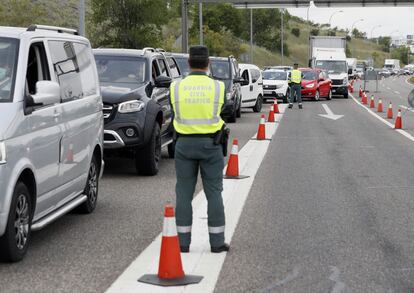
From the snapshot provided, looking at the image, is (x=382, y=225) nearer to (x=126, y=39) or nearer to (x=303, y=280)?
(x=303, y=280)

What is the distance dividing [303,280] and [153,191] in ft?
16.9

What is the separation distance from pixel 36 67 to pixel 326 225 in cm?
334

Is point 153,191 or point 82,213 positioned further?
point 153,191

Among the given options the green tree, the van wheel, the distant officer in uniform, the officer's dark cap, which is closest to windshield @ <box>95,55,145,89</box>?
the officer's dark cap

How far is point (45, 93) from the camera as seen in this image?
7359mm

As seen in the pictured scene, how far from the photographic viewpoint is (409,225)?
9.25m

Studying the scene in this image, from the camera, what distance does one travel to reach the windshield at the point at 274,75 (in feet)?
137

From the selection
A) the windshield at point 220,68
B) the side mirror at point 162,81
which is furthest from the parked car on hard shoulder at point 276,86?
the side mirror at point 162,81

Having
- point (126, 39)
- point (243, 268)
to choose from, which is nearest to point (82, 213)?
point (243, 268)

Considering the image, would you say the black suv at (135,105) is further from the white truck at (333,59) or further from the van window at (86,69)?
the white truck at (333,59)

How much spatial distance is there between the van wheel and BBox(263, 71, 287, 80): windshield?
34903 mm

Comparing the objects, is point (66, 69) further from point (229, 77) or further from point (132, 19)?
point (132, 19)

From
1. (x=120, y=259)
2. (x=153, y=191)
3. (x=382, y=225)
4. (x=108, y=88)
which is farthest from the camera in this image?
(x=108, y=88)

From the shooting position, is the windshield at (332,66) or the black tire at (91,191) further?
the windshield at (332,66)
